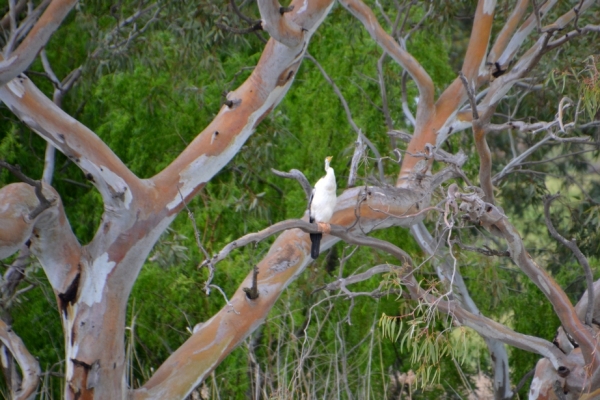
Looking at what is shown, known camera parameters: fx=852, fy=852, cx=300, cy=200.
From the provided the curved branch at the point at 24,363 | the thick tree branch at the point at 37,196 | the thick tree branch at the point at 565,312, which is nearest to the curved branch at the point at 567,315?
the thick tree branch at the point at 565,312

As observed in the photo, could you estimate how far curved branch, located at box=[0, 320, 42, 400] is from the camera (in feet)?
14.1

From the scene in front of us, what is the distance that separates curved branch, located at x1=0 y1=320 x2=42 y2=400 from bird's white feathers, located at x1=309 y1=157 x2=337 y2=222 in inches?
76.1

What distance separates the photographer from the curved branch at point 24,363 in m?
4.29

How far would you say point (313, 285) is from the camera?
512cm

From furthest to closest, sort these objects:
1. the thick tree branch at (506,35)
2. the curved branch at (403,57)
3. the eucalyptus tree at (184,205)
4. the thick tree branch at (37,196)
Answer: the thick tree branch at (506,35) → the curved branch at (403,57) → the eucalyptus tree at (184,205) → the thick tree branch at (37,196)

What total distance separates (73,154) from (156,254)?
1037mm

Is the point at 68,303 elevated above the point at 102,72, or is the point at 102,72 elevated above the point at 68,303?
the point at 102,72

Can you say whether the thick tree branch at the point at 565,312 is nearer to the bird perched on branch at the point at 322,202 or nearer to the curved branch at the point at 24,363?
the bird perched on branch at the point at 322,202

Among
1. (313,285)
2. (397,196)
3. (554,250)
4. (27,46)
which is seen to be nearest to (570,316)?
(397,196)

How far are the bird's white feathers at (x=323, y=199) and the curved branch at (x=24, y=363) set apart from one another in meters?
1.93

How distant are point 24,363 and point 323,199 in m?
2.04

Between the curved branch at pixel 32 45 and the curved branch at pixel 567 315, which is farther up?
the curved branch at pixel 32 45

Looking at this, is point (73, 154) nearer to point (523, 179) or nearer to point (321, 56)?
point (321, 56)

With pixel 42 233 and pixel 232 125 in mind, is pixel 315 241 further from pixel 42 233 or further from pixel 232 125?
pixel 42 233
